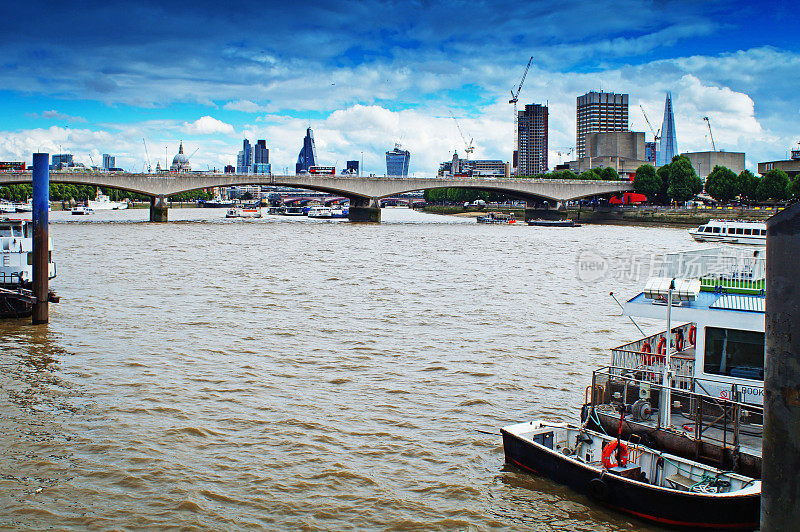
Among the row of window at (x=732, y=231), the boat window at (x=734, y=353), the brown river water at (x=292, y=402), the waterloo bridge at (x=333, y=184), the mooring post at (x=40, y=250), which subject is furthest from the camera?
the waterloo bridge at (x=333, y=184)

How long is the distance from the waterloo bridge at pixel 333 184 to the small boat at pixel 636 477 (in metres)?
83.6

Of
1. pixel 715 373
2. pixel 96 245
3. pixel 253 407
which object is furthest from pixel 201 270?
pixel 715 373

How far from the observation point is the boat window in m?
11.0

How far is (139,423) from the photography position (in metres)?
13.3

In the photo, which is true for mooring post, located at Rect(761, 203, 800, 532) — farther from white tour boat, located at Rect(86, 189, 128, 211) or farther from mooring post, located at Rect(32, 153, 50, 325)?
white tour boat, located at Rect(86, 189, 128, 211)

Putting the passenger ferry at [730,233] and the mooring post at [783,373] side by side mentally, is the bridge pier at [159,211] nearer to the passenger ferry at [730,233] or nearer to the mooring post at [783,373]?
the passenger ferry at [730,233]

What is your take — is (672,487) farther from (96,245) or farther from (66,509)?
(96,245)

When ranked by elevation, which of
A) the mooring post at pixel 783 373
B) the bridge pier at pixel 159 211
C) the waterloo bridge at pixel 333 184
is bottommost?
the mooring post at pixel 783 373

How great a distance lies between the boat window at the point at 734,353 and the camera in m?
11.0

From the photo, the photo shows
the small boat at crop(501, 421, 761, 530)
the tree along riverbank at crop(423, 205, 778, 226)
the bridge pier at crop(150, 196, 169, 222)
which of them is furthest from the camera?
the tree along riverbank at crop(423, 205, 778, 226)

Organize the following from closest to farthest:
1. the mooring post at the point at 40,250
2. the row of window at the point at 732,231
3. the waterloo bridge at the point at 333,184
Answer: the mooring post at the point at 40,250, the row of window at the point at 732,231, the waterloo bridge at the point at 333,184

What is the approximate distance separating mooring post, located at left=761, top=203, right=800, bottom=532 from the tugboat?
20.9 m

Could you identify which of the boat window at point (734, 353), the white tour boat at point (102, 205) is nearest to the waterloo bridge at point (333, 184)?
the white tour boat at point (102, 205)

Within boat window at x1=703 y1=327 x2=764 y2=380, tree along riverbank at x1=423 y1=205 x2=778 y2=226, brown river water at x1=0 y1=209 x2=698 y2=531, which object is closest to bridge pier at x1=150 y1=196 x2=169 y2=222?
tree along riverbank at x1=423 y1=205 x2=778 y2=226
